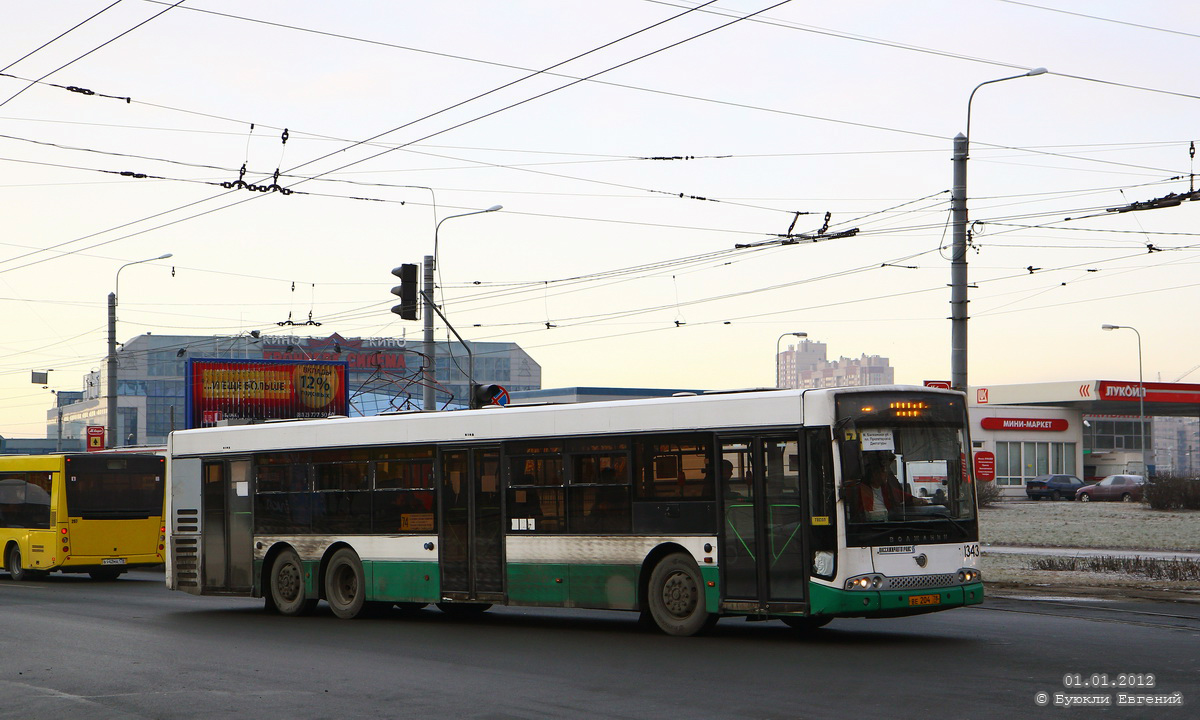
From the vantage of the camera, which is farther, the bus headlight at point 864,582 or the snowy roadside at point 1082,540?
the snowy roadside at point 1082,540

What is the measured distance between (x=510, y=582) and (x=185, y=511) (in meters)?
6.73

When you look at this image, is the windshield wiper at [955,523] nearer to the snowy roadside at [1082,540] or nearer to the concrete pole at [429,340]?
the snowy roadside at [1082,540]

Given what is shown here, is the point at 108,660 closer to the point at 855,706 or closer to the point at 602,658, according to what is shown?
the point at 602,658

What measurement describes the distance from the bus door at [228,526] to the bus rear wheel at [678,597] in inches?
284

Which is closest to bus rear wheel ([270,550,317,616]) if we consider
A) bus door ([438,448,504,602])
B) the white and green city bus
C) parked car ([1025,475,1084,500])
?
the white and green city bus

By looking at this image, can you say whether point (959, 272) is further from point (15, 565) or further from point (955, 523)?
point (15, 565)

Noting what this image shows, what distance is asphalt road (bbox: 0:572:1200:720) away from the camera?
32.3 feet

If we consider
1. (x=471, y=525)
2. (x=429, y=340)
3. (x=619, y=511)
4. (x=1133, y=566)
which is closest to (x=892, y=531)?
(x=619, y=511)

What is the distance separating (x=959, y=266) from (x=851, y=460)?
9002 mm

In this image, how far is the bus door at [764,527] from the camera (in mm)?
13711

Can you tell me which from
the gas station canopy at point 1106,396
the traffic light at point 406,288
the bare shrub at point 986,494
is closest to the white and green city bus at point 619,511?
the traffic light at point 406,288

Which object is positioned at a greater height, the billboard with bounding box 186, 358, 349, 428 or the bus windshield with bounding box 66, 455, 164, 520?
the billboard with bounding box 186, 358, 349, 428
